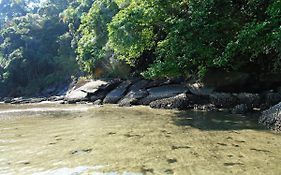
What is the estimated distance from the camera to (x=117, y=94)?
82.4 ft

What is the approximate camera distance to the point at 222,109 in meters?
16.6

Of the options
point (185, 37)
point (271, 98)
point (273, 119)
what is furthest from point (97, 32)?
point (273, 119)

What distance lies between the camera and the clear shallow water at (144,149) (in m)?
6.68

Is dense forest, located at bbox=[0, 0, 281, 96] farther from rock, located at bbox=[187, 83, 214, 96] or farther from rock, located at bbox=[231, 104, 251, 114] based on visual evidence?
rock, located at bbox=[231, 104, 251, 114]

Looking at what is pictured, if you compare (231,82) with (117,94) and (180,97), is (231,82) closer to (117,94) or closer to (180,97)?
(180,97)

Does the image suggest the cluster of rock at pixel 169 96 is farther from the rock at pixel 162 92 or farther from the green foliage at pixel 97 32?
the green foliage at pixel 97 32

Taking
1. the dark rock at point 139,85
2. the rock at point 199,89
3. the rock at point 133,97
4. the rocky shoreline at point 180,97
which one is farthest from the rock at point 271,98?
the dark rock at point 139,85

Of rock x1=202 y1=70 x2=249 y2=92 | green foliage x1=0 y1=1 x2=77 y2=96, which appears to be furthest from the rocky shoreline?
green foliage x1=0 y1=1 x2=77 y2=96

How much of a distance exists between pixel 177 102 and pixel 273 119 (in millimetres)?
7433

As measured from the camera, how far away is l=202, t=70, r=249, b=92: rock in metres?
19.1

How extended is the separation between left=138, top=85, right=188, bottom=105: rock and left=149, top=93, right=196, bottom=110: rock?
117 cm

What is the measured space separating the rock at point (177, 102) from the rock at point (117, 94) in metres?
5.69

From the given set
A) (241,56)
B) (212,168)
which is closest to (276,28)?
(241,56)

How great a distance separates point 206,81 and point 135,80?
7.30 meters
